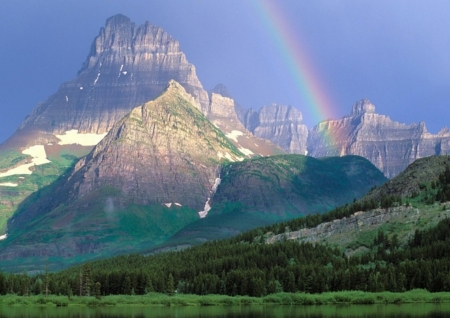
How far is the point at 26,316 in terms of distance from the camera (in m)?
189

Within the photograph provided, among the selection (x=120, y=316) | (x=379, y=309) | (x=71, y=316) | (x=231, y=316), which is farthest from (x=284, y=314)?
(x=71, y=316)

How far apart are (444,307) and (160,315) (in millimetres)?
72373

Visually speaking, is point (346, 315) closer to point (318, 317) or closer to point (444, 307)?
point (318, 317)

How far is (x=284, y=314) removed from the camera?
188250 millimetres

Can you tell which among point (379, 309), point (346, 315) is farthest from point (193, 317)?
point (379, 309)

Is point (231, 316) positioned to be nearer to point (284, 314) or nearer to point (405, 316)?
point (284, 314)

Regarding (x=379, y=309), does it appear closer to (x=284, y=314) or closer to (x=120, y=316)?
(x=284, y=314)

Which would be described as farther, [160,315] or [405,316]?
[160,315]

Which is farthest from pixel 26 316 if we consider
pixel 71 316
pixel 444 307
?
pixel 444 307

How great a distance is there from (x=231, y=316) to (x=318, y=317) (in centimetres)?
2210

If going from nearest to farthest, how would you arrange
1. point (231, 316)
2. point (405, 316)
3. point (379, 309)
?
point (405, 316) → point (231, 316) → point (379, 309)

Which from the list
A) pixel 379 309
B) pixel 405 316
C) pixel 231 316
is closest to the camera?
pixel 405 316

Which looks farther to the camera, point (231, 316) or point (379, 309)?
point (379, 309)

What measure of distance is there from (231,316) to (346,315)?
27.4 metres
